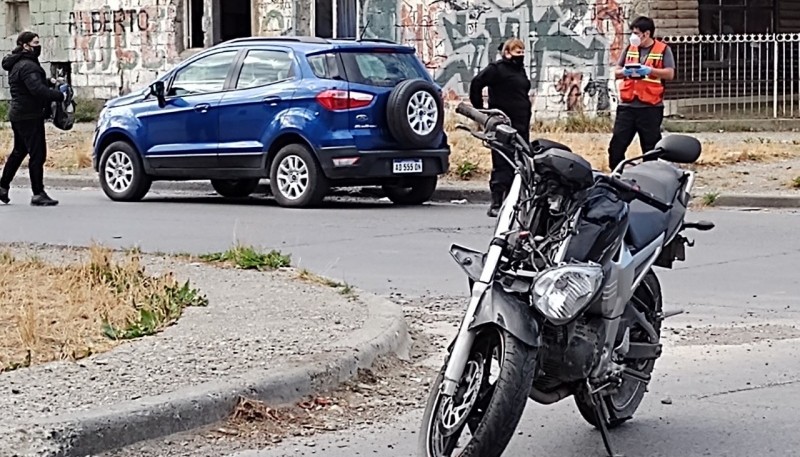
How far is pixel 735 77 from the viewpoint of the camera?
79.6ft

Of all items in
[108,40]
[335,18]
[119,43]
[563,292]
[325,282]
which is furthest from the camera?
[108,40]

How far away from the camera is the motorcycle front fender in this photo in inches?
209

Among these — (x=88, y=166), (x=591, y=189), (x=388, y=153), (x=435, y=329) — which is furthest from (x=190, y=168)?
(x=591, y=189)

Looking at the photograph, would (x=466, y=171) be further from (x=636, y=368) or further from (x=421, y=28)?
(x=636, y=368)

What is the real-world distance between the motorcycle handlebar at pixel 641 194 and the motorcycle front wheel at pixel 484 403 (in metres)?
0.77

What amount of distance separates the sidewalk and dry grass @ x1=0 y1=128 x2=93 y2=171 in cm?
1218

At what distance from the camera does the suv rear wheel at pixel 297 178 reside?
15477 mm

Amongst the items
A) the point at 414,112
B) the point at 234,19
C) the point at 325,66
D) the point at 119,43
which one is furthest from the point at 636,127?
the point at 119,43

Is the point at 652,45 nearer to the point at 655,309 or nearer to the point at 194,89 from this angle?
the point at 194,89

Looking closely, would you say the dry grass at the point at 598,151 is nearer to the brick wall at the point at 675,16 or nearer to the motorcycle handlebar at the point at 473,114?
the brick wall at the point at 675,16

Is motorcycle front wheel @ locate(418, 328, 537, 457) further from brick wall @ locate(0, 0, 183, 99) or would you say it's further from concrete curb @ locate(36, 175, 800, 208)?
brick wall @ locate(0, 0, 183, 99)

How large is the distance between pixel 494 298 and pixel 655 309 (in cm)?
134

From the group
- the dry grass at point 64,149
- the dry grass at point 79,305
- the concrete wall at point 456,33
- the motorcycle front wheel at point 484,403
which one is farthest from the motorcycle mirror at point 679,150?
the concrete wall at point 456,33

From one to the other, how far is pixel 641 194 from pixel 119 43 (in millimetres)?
25014
